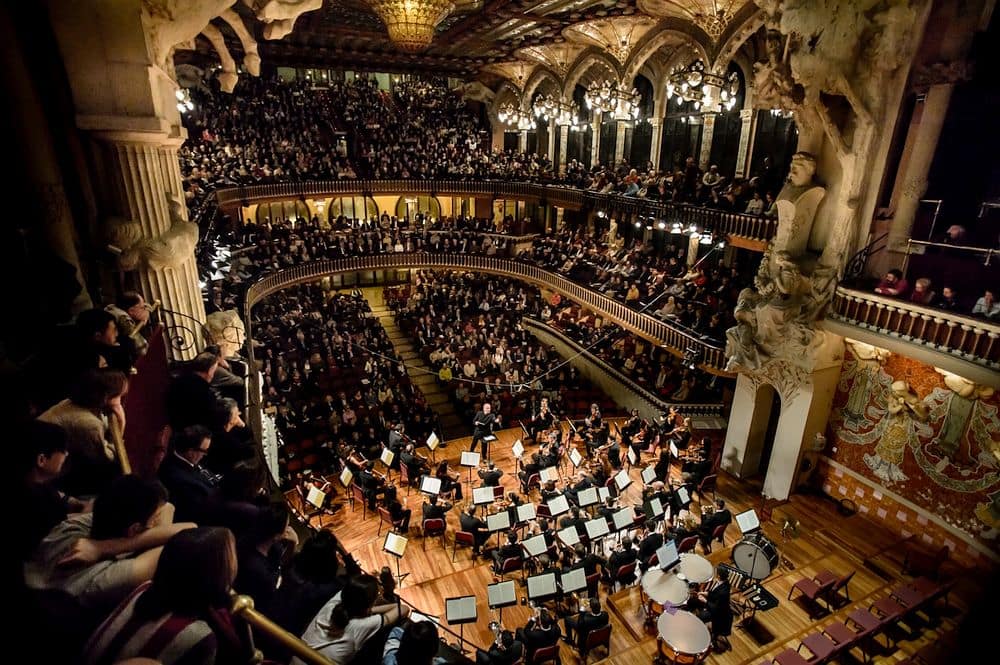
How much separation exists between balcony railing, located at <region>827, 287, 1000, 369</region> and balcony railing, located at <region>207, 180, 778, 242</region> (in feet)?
9.89

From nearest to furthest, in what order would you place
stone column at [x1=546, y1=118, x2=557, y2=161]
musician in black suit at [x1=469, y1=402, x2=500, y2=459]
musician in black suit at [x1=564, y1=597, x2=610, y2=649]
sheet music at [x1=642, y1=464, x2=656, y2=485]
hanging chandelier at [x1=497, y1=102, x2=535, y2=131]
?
musician in black suit at [x1=564, y1=597, x2=610, y2=649] → sheet music at [x1=642, y1=464, x2=656, y2=485] → musician in black suit at [x1=469, y1=402, x2=500, y2=459] → hanging chandelier at [x1=497, y1=102, x2=535, y2=131] → stone column at [x1=546, y1=118, x2=557, y2=161]

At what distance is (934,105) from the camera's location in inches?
379

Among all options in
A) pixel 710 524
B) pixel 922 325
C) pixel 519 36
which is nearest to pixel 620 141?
pixel 519 36

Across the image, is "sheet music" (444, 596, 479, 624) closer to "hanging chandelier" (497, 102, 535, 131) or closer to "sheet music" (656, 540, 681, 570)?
"sheet music" (656, 540, 681, 570)

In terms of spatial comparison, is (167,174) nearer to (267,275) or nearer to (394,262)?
(267,275)

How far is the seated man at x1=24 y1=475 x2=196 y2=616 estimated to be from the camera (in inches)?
79.7

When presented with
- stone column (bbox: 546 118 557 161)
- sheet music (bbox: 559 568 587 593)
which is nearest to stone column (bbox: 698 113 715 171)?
stone column (bbox: 546 118 557 161)

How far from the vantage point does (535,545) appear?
8.39m

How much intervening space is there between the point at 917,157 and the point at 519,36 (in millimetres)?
14831

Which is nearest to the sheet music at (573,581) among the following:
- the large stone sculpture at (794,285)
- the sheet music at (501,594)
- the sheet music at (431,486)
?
the sheet music at (501,594)

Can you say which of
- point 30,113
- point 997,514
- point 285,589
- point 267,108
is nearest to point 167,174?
point 30,113

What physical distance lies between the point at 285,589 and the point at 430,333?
52.6 feet

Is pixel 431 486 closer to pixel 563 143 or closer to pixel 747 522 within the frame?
pixel 747 522

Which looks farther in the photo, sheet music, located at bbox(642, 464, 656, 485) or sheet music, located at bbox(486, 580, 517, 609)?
sheet music, located at bbox(642, 464, 656, 485)
